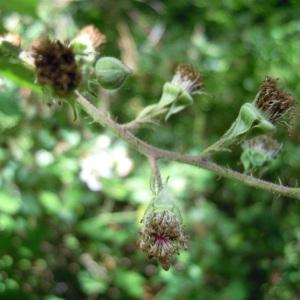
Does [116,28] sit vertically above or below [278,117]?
above

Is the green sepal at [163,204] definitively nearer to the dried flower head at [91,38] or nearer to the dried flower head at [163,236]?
the dried flower head at [163,236]

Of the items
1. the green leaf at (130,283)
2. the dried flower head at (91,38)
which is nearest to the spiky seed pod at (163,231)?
the dried flower head at (91,38)

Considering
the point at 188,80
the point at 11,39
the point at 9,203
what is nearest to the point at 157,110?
the point at 188,80

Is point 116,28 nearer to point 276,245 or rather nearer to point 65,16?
point 65,16

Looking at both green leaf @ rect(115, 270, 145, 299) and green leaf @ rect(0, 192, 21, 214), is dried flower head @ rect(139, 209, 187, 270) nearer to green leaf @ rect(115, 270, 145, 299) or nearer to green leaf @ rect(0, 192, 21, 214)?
green leaf @ rect(0, 192, 21, 214)

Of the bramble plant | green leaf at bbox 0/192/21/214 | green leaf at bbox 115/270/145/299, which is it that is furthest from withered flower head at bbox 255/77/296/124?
green leaf at bbox 115/270/145/299

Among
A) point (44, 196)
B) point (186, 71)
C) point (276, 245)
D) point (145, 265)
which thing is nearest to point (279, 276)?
point (276, 245)

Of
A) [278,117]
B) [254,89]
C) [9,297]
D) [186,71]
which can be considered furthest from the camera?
[254,89]
